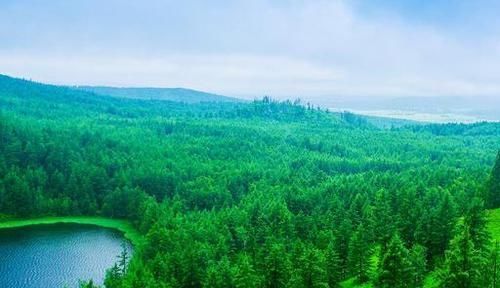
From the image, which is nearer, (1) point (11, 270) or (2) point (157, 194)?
(1) point (11, 270)

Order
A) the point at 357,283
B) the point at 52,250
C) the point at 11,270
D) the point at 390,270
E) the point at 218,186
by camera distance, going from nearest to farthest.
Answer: the point at 390,270, the point at 357,283, the point at 11,270, the point at 52,250, the point at 218,186

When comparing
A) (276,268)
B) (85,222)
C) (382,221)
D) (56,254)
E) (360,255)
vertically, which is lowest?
(85,222)

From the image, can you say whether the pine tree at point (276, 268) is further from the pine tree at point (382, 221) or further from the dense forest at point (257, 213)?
the pine tree at point (382, 221)

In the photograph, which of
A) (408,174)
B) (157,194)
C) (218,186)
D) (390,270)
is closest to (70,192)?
(157,194)

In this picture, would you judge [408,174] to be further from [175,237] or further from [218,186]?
[175,237]

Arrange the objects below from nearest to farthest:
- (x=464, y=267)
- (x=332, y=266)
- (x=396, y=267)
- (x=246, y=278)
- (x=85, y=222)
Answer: (x=464, y=267) < (x=396, y=267) < (x=246, y=278) < (x=332, y=266) < (x=85, y=222)

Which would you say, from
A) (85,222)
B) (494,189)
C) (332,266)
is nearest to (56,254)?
(85,222)

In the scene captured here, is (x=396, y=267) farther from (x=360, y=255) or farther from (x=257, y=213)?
(x=257, y=213)

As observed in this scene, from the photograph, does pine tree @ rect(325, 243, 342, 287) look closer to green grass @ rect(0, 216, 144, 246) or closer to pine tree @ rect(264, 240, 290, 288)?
pine tree @ rect(264, 240, 290, 288)
